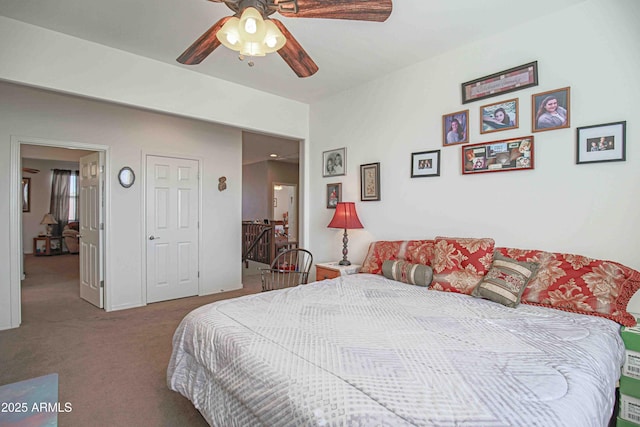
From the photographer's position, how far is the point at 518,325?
1668mm

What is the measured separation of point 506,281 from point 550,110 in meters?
1.28

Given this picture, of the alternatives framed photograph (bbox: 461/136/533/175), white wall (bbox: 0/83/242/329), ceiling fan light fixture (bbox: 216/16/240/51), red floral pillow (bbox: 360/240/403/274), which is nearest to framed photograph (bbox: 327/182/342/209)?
red floral pillow (bbox: 360/240/403/274)

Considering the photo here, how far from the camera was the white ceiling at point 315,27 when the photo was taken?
7.40 ft

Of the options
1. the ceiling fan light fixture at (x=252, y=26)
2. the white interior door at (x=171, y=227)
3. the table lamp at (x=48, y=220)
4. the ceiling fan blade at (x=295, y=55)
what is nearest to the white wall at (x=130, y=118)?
the white interior door at (x=171, y=227)

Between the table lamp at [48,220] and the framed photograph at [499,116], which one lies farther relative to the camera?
the table lamp at [48,220]

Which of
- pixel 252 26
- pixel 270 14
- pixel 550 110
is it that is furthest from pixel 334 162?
pixel 252 26

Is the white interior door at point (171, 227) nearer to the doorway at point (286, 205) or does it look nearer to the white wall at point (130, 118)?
the white wall at point (130, 118)

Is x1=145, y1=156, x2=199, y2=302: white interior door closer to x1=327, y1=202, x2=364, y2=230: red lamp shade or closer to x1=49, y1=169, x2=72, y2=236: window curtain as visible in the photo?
x1=327, y1=202, x2=364, y2=230: red lamp shade

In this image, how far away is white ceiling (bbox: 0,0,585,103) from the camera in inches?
88.8

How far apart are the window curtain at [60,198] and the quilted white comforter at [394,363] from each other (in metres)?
9.69

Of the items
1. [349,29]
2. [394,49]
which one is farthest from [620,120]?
[349,29]

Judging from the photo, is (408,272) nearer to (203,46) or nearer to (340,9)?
(340,9)

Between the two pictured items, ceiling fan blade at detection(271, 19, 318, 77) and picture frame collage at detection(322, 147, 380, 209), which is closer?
ceiling fan blade at detection(271, 19, 318, 77)

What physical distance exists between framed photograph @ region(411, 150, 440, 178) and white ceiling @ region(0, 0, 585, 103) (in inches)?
34.9
